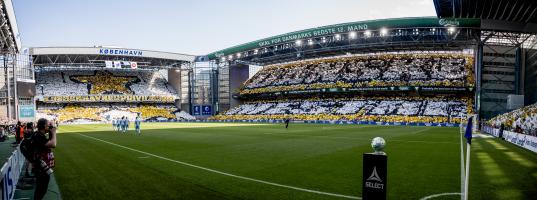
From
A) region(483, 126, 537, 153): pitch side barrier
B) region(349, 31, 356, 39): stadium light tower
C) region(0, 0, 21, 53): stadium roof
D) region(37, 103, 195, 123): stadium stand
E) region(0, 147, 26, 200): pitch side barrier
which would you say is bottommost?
region(37, 103, 195, 123): stadium stand

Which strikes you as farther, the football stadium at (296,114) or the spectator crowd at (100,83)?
the spectator crowd at (100,83)

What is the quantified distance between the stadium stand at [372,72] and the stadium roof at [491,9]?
53.4ft

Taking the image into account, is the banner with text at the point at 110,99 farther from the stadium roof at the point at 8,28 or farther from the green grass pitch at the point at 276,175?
the green grass pitch at the point at 276,175

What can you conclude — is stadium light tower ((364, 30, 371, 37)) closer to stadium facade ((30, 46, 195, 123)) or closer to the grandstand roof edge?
the grandstand roof edge

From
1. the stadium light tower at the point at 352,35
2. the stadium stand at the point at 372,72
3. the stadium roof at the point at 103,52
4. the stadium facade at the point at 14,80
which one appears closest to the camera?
the stadium facade at the point at 14,80

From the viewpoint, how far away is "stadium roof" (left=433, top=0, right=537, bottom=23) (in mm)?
31109

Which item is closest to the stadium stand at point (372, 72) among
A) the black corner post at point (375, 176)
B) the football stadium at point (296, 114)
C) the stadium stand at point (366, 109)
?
the football stadium at point (296, 114)

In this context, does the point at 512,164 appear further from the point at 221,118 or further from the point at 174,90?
→ the point at 174,90

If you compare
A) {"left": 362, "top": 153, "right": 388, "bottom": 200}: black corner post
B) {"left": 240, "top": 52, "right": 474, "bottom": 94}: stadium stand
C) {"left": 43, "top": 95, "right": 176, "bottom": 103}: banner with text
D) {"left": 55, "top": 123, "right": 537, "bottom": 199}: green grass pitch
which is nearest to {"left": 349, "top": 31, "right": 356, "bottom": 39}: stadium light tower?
{"left": 240, "top": 52, "right": 474, "bottom": 94}: stadium stand

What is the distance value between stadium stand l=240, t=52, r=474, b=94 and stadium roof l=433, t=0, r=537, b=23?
53.4ft

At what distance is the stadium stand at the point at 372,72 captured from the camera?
5512 centimetres

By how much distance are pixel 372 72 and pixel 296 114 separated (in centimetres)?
1601

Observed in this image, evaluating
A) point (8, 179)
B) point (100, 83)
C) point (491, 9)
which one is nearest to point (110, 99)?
point (100, 83)

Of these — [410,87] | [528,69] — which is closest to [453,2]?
[528,69]
